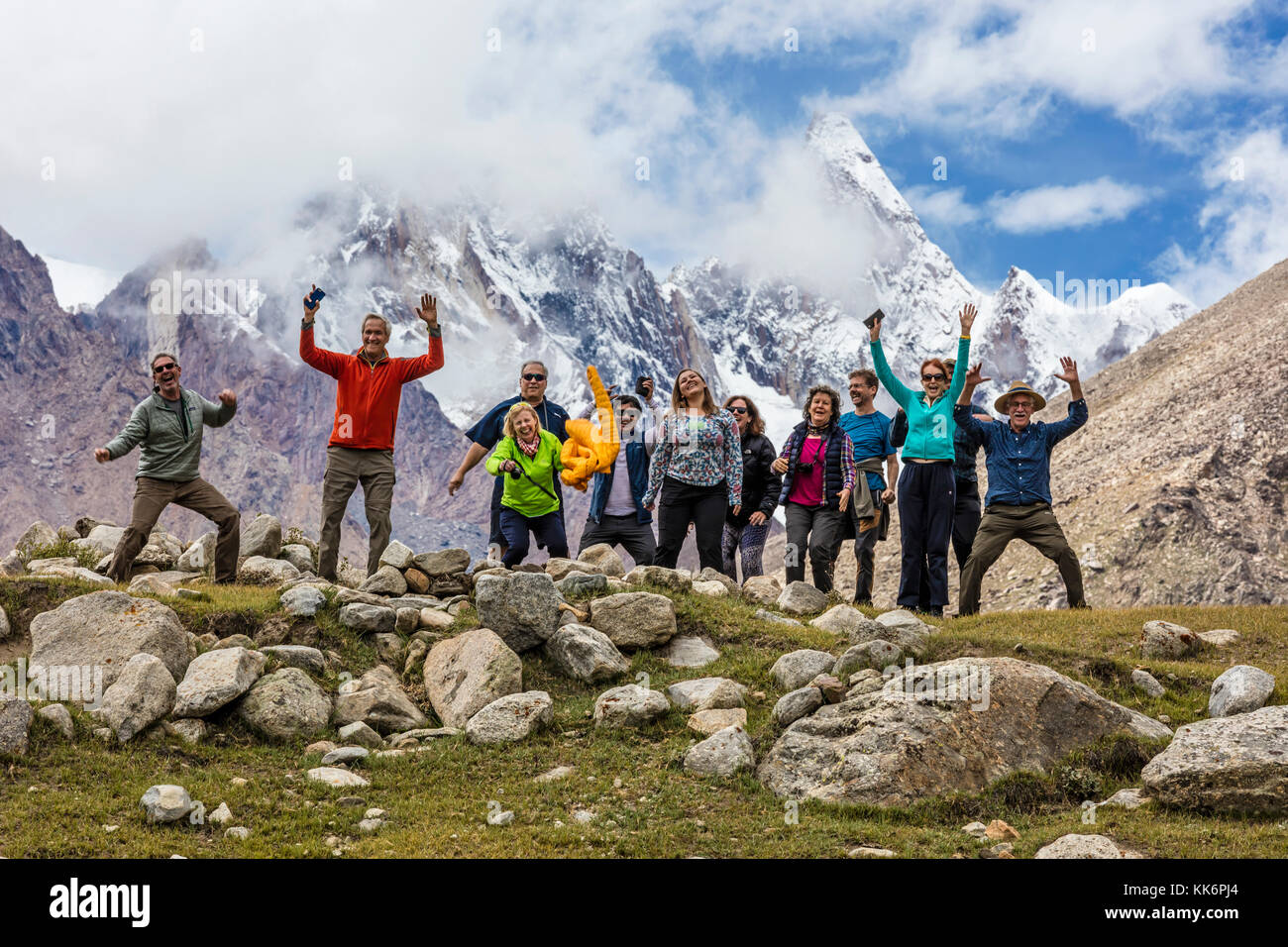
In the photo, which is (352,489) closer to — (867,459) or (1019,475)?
(867,459)

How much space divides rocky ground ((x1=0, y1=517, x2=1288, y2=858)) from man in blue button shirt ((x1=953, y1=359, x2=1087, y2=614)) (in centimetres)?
85

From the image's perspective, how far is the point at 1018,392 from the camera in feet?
41.3

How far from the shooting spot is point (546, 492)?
523 inches

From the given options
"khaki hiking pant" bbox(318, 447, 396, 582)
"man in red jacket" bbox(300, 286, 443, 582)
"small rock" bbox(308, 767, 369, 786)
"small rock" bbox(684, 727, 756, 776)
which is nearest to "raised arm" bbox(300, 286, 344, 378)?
"man in red jacket" bbox(300, 286, 443, 582)

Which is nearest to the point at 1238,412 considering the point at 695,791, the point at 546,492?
the point at 546,492

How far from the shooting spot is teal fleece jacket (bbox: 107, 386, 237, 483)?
12477 millimetres

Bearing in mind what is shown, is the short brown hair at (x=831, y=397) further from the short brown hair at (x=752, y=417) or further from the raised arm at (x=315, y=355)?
the raised arm at (x=315, y=355)

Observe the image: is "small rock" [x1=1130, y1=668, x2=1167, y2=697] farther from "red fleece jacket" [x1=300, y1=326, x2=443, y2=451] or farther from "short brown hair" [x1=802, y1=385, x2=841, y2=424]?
"red fleece jacket" [x1=300, y1=326, x2=443, y2=451]

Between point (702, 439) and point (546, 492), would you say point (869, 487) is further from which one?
point (546, 492)

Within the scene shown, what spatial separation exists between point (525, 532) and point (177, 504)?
4.22 m

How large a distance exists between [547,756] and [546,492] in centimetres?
515

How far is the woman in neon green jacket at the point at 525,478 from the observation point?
13.0m

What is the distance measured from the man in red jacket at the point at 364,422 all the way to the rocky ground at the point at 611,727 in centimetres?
103

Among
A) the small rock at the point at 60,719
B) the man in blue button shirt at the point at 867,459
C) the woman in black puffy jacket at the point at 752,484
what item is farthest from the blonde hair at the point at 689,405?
the small rock at the point at 60,719
